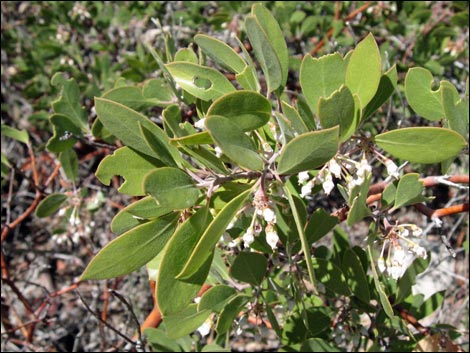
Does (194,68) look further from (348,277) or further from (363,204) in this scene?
(348,277)

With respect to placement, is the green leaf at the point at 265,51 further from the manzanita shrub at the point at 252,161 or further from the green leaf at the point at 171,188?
the green leaf at the point at 171,188

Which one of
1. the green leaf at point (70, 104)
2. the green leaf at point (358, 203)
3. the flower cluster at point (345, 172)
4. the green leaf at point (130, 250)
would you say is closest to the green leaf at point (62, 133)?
the green leaf at point (70, 104)

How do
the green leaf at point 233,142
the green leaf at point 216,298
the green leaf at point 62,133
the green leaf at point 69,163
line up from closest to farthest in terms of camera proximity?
the green leaf at point 233,142, the green leaf at point 216,298, the green leaf at point 62,133, the green leaf at point 69,163

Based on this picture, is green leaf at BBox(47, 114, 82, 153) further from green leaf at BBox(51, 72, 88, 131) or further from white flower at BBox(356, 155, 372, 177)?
white flower at BBox(356, 155, 372, 177)

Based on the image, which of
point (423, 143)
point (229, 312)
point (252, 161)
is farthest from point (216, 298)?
point (423, 143)

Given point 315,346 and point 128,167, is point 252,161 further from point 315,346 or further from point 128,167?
point 315,346

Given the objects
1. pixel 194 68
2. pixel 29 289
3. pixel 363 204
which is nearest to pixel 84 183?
pixel 29 289
